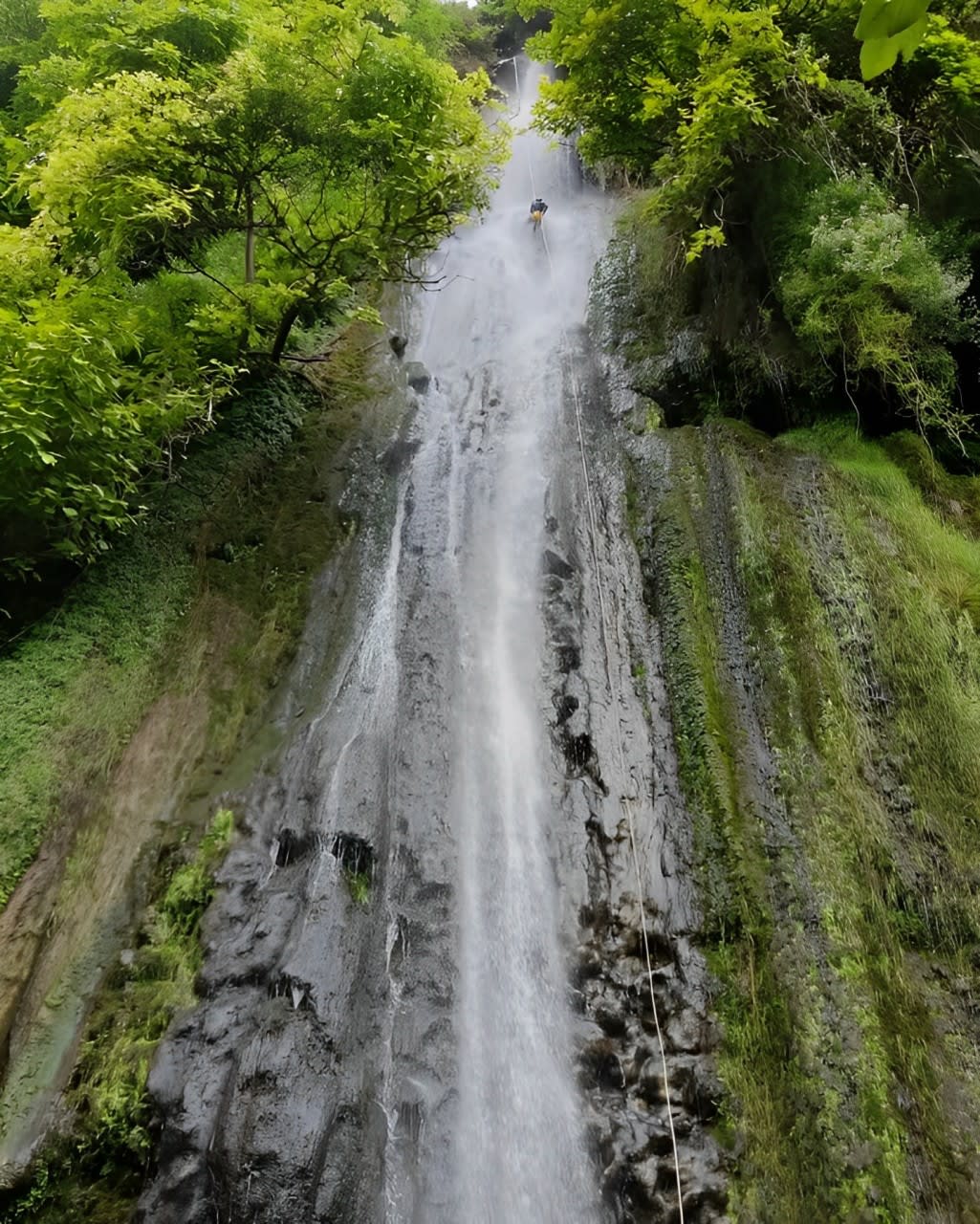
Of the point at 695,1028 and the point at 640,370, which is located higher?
the point at 640,370

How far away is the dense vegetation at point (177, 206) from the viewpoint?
580cm

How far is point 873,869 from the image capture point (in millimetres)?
4891

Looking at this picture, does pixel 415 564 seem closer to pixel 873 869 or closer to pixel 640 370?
pixel 640 370

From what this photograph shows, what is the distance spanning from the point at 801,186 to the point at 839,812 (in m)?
6.79

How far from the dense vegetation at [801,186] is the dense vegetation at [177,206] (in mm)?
2342

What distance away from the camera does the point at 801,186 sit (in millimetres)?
7949

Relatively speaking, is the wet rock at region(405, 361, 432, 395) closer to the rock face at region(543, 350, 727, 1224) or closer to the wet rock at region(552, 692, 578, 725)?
the rock face at region(543, 350, 727, 1224)

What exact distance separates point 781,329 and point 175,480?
6978mm

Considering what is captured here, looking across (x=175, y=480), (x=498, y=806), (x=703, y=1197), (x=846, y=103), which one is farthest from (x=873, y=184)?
(x=703, y=1197)

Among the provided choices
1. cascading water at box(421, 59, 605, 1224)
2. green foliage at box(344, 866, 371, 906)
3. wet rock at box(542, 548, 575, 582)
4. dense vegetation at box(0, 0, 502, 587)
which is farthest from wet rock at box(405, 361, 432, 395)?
green foliage at box(344, 866, 371, 906)

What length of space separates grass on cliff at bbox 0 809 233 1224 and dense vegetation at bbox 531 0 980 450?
294 inches

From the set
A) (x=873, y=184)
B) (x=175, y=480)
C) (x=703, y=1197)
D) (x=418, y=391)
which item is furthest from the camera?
(x=418, y=391)

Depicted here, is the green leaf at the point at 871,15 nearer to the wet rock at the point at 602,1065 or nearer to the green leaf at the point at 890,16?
the green leaf at the point at 890,16

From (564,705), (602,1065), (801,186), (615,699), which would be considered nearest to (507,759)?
(564,705)
